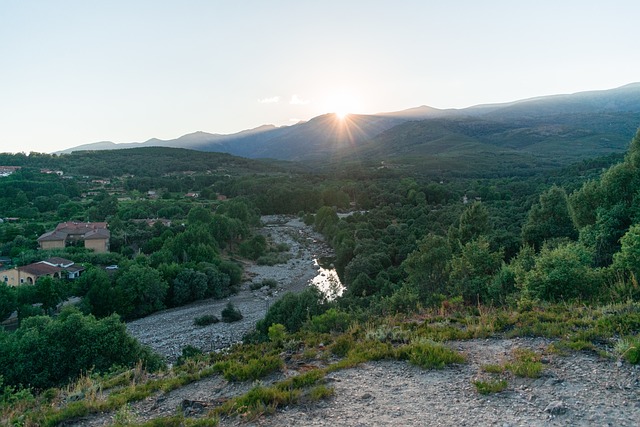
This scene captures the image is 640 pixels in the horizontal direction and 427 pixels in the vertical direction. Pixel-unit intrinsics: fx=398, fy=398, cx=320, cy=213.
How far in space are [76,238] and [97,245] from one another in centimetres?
357

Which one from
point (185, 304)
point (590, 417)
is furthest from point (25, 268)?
point (590, 417)

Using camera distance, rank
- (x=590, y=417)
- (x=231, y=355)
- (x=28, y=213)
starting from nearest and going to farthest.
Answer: (x=590, y=417) < (x=231, y=355) < (x=28, y=213)

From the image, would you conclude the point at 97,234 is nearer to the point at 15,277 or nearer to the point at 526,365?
the point at 15,277

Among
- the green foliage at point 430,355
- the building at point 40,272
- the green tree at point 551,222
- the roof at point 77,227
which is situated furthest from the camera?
the roof at point 77,227

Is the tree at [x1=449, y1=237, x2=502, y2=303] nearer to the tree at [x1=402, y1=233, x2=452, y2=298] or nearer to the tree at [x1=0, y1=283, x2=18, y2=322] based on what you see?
the tree at [x1=402, y1=233, x2=452, y2=298]

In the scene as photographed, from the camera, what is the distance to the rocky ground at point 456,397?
641cm

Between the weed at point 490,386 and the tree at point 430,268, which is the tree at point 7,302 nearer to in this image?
the tree at point 430,268

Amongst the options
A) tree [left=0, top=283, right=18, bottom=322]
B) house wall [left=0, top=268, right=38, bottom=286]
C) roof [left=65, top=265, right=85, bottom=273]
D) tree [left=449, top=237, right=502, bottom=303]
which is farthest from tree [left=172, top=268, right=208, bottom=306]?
tree [left=449, top=237, right=502, bottom=303]

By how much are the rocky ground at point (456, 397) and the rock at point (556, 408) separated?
0.05ft

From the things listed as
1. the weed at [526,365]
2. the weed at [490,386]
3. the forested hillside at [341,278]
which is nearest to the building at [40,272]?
the forested hillside at [341,278]

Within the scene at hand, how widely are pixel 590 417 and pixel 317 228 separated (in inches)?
2762

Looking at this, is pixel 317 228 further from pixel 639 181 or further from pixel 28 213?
pixel 639 181

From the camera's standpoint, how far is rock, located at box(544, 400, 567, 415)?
6.34 metres

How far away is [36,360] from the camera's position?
57.1ft
